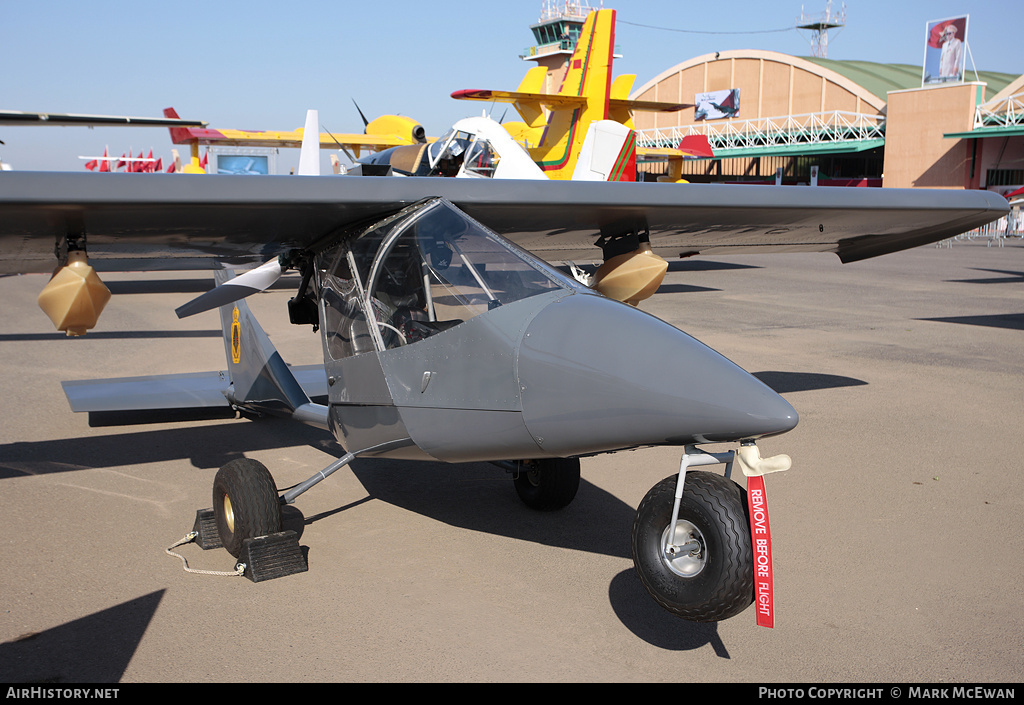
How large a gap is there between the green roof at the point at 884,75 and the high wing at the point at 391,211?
51.7m

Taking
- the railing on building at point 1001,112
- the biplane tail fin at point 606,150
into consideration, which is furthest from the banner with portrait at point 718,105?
the biplane tail fin at point 606,150

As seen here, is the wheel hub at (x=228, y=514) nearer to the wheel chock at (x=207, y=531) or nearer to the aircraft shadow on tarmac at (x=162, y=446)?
the wheel chock at (x=207, y=531)

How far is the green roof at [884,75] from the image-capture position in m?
55.8

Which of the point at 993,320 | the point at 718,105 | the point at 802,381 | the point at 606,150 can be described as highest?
the point at 718,105

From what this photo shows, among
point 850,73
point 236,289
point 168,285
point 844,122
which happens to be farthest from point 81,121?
point 850,73

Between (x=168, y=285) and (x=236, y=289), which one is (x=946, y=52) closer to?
(x=168, y=285)

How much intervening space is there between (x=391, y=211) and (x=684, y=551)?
262 cm

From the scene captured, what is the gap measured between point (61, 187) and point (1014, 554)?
564 cm

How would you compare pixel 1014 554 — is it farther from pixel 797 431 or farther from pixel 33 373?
pixel 33 373

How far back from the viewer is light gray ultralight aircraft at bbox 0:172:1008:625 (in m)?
2.98

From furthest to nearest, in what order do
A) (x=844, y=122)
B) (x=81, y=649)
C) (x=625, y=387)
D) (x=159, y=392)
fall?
(x=844, y=122) < (x=159, y=392) < (x=81, y=649) < (x=625, y=387)

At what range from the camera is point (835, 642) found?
11.8ft

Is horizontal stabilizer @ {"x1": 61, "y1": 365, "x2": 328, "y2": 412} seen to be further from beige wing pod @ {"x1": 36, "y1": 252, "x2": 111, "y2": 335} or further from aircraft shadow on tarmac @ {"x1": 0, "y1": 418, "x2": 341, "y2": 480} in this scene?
beige wing pod @ {"x1": 36, "y1": 252, "x2": 111, "y2": 335}

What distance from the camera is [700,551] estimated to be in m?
3.06
